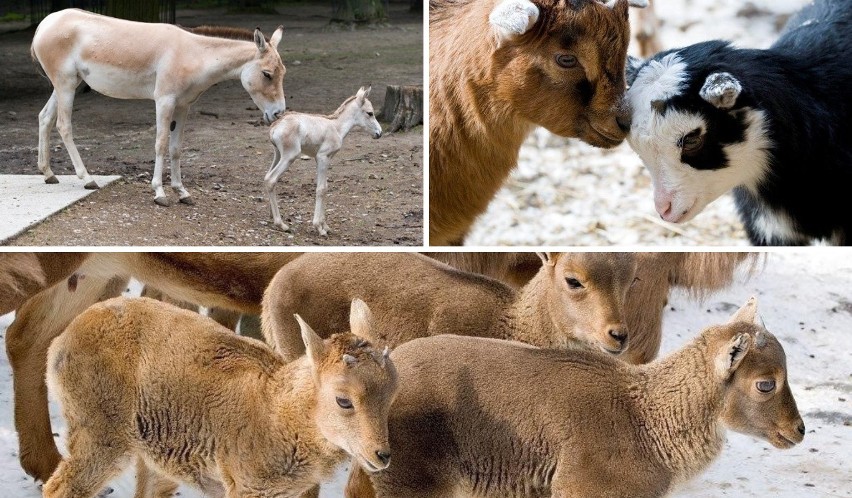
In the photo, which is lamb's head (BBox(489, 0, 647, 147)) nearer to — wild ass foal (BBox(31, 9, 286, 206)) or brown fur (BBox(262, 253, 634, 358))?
brown fur (BBox(262, 253, 634, 358))

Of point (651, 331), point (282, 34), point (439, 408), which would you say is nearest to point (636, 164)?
point (651, 331)

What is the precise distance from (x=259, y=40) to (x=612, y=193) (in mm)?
2229

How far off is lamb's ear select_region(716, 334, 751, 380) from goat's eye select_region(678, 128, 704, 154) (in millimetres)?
671

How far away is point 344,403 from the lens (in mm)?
3508

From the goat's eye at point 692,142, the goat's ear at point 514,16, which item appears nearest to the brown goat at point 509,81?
the goat's ear at point 514,16

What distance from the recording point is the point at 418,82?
5359 millimetres

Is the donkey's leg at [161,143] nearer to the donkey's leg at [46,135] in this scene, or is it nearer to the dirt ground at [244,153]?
the dirt ground at [244,153]

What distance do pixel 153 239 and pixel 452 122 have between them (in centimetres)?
138

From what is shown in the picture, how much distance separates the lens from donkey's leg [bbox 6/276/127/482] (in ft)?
15.6

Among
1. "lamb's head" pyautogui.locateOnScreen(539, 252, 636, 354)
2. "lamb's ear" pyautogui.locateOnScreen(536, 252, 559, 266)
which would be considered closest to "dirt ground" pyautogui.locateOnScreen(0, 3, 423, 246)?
"lamb's ear" pyautogui.locateOnScreen(536, 252, 559, 266)

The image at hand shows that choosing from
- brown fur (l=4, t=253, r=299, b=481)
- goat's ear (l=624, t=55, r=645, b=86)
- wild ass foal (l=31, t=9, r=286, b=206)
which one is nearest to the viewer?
goat's ear (l=624, t=55, r=645, b=86)

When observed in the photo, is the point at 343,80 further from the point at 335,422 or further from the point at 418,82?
the point at 335,422

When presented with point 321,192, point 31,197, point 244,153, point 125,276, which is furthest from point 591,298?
point 31,197

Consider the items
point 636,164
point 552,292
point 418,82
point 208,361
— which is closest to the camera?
point 208,361
